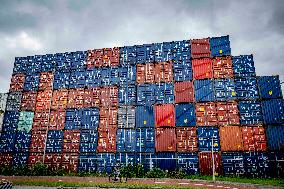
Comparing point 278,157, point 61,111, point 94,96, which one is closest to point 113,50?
point 94,96

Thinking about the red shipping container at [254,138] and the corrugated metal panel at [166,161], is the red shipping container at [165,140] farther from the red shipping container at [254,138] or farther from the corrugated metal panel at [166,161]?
the red shipping container at [254,138]

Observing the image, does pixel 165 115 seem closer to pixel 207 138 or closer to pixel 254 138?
pixel 207 138

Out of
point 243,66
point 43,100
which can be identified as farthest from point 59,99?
point 243,66

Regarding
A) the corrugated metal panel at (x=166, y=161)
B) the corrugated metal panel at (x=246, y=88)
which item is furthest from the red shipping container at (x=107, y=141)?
the corrugated metal panel at (x=246, y=88)

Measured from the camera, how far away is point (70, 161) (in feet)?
93.5

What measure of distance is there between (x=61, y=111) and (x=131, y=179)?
12042 mm

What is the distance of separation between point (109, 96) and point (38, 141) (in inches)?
376

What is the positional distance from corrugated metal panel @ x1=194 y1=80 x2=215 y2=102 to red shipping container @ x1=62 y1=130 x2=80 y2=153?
13.5 meters

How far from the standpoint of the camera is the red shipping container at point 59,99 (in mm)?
30888

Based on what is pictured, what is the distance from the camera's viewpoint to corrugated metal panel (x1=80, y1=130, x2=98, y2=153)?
92.9 ft

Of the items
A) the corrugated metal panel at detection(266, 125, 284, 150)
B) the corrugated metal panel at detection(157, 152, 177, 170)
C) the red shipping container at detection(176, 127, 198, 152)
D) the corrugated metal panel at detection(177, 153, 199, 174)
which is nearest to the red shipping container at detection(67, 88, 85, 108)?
the corrugated metal panel at detection(157, 152, 177, 170)

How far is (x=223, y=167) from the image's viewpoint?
2503 centimetres

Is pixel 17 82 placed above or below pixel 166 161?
above

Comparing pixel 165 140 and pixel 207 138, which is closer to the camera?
pixel 207 138
